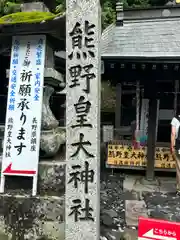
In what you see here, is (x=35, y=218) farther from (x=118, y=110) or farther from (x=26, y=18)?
(x=118, y=110)

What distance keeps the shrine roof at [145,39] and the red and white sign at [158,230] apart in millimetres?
4087

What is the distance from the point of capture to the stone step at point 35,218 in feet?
11.8

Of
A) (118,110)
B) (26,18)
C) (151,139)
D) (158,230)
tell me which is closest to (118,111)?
(118,110)

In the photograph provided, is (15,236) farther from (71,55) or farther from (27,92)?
(71,55)

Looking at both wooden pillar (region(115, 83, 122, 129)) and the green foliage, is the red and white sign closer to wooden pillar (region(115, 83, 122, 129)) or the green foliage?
the green foliage

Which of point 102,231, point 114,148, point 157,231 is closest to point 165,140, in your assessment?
point 114,148

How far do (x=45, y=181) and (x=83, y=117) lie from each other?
1221mm

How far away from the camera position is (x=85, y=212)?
3.18m

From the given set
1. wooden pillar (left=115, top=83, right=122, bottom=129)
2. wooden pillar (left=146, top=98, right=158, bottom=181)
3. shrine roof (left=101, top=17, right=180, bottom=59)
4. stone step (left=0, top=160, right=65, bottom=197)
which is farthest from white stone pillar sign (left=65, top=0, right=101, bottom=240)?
wooden pillar (left=115, top=83, right=122, bottom=129)

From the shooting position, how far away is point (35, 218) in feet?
11.9

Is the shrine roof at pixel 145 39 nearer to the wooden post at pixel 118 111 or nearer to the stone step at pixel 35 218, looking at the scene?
the wooden post at pixel 118 111

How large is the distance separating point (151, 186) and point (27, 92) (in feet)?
13.4

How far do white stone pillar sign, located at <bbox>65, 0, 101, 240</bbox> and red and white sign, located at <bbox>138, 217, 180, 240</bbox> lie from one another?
818mm

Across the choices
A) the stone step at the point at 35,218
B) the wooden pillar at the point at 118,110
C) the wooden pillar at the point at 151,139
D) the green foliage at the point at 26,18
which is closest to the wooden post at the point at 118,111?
the wooden pillar at the point at 118,110
